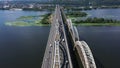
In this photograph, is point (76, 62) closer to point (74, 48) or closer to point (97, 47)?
point (74, 48)

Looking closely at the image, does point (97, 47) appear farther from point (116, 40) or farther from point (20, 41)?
point (20, 41)

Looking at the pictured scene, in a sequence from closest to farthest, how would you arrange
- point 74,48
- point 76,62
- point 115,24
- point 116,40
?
point 76,62 → point 74,48 → point 116,40 → point 115,24

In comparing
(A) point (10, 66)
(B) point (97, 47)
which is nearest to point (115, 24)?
(B) point (97, 47)

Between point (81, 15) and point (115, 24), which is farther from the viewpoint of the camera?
point (81, 15)

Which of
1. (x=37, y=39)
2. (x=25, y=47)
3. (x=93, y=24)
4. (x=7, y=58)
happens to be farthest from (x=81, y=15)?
(x=7, y=58)

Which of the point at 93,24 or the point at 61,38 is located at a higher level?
the point at 61,38

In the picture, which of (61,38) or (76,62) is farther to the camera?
(61,38)

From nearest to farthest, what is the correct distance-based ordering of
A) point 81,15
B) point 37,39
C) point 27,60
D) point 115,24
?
point 27,60 → point 37,39 → point 115,24 → point 81,15

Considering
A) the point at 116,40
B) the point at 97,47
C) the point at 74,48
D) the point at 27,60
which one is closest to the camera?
the point at 27,60

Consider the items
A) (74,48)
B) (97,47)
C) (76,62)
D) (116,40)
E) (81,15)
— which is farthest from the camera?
(81,15)
